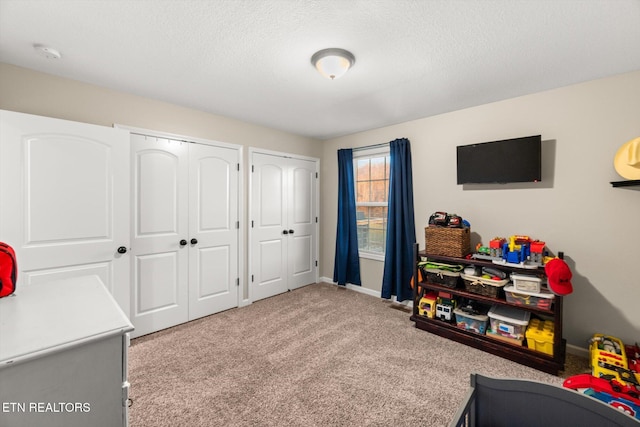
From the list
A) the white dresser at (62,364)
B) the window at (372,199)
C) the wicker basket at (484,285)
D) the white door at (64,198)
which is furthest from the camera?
the window at (372,199)

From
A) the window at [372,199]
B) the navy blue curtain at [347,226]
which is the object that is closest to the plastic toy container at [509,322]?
the window at [372,199]

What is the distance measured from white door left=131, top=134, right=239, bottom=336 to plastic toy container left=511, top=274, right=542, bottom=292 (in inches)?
118

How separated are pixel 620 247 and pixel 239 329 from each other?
353cm

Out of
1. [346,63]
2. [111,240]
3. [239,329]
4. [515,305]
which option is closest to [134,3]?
[346,63]

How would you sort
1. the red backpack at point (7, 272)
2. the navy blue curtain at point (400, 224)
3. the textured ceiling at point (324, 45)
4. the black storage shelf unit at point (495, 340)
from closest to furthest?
1. the red backpack at point (7, 272)
2. the textured ceiling at point (324, 45)
3. the black storage shelf unit at point (495, 340)
4. the navy blue curtain at point (400, 224)

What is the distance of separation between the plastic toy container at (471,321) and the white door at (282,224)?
236cm

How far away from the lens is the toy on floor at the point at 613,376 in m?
1.52

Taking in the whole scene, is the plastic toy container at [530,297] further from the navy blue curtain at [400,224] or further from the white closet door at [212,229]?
the white closet door at [212,229]

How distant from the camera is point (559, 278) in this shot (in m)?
2.08

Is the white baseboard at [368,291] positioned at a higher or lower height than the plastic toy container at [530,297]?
lower

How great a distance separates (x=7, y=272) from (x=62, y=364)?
643 millimetres

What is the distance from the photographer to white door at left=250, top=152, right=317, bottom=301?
3756 millimetres

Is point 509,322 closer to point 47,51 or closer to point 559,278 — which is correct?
point 559,278

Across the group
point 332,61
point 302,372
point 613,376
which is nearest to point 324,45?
point 332,61
